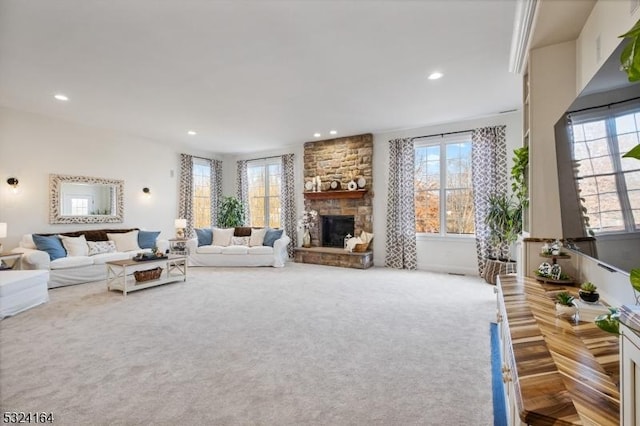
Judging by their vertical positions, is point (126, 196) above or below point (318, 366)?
above

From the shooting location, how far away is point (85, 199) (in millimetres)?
5758

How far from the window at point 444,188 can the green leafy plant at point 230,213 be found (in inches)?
179

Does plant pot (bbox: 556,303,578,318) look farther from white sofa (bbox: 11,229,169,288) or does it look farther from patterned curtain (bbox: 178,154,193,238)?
patterned curtain (bbox: 178,154,193,238)

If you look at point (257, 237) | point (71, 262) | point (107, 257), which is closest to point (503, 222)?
point (257, 237)

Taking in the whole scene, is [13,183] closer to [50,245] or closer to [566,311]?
[50,245]

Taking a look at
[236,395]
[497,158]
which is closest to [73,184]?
[236,395]

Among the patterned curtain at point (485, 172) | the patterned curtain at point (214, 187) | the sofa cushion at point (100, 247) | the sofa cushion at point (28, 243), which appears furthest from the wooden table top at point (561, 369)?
the patterned curtain at point (214, 187)

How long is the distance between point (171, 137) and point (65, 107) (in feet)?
6.75

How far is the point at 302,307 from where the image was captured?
12.2ft

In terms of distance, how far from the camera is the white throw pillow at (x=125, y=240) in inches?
224

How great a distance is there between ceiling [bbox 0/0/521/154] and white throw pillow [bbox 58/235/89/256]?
2.10 m

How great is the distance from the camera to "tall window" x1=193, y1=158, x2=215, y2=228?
7836 millimetres

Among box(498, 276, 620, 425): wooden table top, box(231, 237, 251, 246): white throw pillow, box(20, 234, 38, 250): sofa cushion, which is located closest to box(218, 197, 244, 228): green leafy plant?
box(231, 237, 251, 246): white throw pillow

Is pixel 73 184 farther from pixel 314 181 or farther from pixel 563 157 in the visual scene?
pixel 563 157
